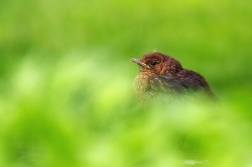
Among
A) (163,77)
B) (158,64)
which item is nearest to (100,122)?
(163,77)

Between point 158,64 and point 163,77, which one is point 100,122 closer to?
point 163,77

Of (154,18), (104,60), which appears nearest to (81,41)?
(154,18)

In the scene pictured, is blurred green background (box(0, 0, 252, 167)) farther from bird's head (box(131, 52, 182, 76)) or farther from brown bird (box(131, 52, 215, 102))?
bird's head (box(131, 52, 182, 76))

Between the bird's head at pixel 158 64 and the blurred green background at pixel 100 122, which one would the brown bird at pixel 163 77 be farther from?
the blurred green background at pixel 100 122

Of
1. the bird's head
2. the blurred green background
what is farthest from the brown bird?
the blurred green background

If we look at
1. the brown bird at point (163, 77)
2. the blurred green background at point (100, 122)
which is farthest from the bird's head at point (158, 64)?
the blurred green background at point (100, 122)

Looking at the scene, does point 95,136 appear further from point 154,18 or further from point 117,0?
point 117,0

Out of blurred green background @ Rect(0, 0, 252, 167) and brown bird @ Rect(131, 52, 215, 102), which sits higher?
brown bird @ Rect(131, 52, 215, 102)

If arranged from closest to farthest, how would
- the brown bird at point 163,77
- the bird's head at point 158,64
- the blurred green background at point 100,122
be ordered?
the blurred green background at point 100,122
the brown bird at point 163,77
the bird's head at point 158,64
